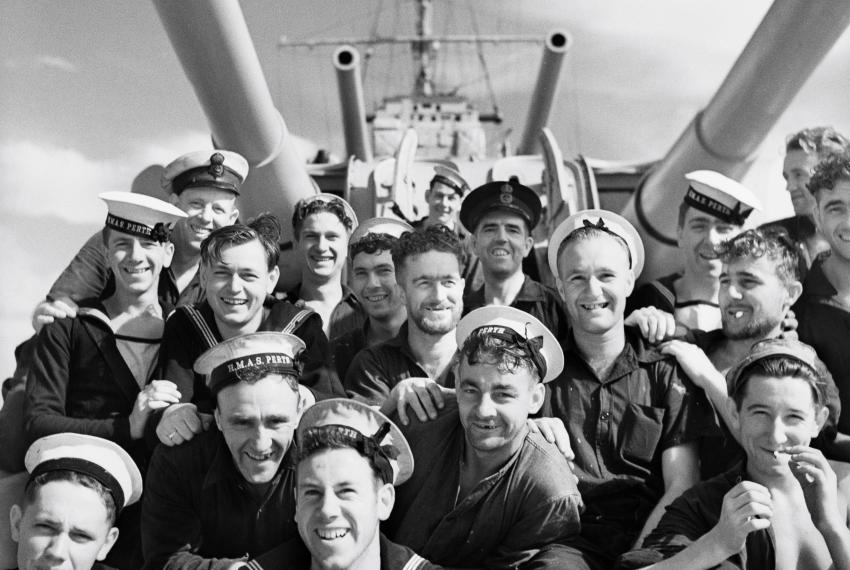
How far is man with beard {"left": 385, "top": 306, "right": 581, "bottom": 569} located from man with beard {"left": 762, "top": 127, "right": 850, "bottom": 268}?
1879 millimetres

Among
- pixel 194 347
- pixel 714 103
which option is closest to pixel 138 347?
pixel 194 347

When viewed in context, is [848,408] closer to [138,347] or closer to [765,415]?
[765,415]

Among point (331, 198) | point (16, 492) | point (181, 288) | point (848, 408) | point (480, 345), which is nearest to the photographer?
point (480, 345)

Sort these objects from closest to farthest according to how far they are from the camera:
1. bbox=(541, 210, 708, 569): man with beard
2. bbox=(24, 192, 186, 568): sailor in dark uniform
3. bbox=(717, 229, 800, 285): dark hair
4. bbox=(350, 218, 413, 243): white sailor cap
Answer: bbox=(541, 210, 708, 569): man with beard
bbox=(24, 192, 186, 568): sailor in dark uniform
bbox=(717, 229, 800, 285): dark hair
bbox=(350, 218, 413, 243): white sailor cap

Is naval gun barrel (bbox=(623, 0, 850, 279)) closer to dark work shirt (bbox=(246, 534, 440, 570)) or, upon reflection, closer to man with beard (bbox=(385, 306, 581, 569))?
man with beard (bbox=(385, 306, 581, 569))

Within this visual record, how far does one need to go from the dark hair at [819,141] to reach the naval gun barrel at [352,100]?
368 cm

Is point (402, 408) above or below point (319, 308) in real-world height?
below

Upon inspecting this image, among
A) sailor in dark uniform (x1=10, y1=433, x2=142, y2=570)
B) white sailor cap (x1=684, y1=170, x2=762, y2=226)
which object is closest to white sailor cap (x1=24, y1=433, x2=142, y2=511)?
sailor in dark uniform (x1=10, y1=433, x2=142, y2=570)

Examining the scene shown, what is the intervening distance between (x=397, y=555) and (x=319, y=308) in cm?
199

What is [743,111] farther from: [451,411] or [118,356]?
[118,356]

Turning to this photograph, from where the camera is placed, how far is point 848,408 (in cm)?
362

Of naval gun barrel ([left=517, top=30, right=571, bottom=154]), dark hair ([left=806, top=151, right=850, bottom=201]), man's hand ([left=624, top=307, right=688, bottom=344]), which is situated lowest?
man's hand ([left=624, top=307, right=688, bottom=344])

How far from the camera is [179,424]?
3.34 m

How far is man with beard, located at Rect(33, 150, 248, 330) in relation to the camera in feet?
15.0
